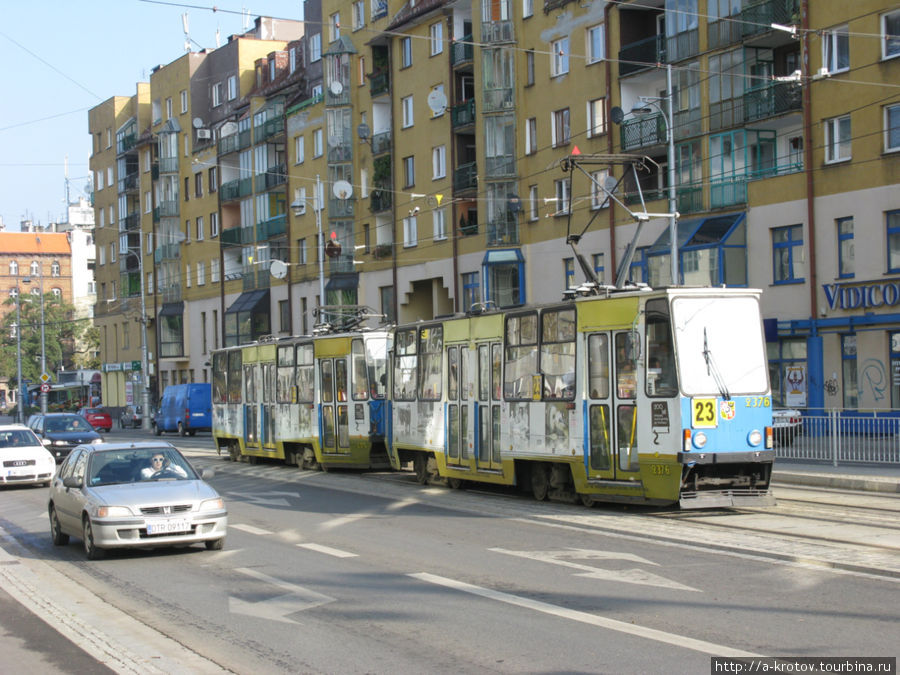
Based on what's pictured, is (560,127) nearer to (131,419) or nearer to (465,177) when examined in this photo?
(465,177)

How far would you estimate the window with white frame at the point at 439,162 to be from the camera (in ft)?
163

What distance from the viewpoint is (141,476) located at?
14.2 metres

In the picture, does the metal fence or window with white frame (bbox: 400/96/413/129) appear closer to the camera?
the metal fence

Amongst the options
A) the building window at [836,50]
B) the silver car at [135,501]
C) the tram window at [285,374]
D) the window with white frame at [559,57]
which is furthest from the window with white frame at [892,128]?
the silver car at [135,501]

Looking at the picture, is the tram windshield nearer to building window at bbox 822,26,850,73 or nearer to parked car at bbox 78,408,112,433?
building window at bbox 822,26,850,73

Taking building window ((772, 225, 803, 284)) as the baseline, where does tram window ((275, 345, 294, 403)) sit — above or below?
below

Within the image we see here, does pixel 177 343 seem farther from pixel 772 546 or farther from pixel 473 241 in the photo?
pixel 772 546

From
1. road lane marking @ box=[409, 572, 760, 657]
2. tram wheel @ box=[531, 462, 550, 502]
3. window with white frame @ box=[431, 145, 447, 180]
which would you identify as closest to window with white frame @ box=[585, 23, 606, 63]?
window with white frame @ box=[431, 145, 447, 180]

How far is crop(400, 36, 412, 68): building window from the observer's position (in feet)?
171

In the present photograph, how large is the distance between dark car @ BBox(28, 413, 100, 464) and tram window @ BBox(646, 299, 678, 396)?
20.6 metres

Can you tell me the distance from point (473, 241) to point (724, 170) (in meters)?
13.1

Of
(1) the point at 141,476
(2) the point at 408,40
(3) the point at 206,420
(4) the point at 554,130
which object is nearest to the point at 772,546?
(1) the point at 141,476

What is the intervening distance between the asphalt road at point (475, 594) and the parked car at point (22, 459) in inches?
331

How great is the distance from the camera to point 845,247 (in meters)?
32.9
